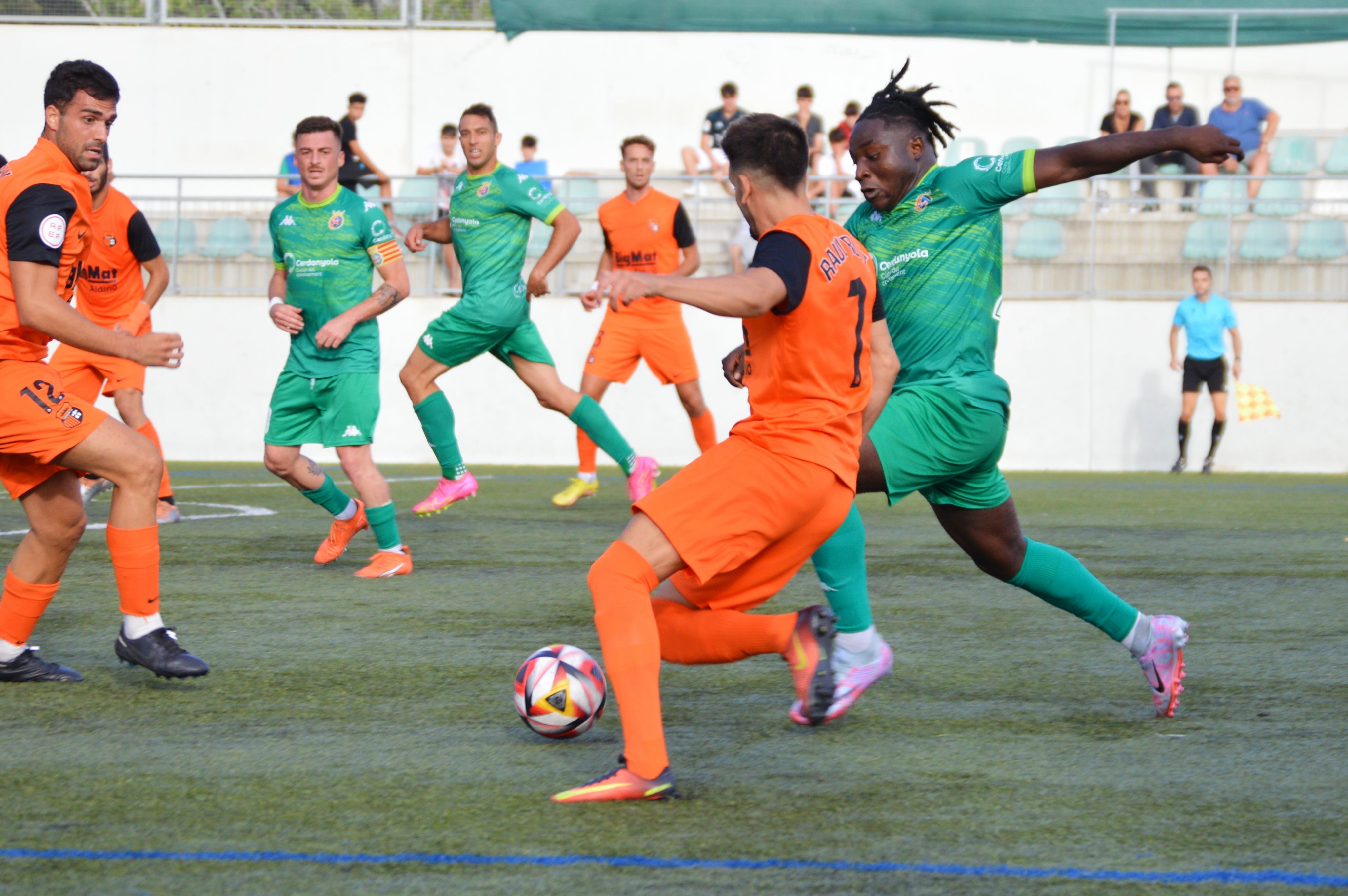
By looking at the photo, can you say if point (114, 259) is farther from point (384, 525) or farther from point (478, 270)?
point (384, 525)

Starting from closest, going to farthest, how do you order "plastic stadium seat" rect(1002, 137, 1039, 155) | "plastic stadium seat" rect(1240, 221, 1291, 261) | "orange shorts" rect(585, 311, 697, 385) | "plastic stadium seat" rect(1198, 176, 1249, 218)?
"orange shorts" rect(585, 311, 697, 385)
"plastic stadium seat" rect(1240, 221, 1291, 261)
"plastic stadium seat" rect(1198, 176, 1249, 218)
"plastic stadium seat" rect(1002, 137, 1039, 155)

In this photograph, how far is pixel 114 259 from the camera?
8.52 metres

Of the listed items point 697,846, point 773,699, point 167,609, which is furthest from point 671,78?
point 697,846

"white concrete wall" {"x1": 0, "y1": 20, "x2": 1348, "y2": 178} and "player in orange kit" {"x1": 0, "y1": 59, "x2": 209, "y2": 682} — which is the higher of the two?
"white concrete wall" {"x1": 0, "y1": 20, "x2": 1348, "y2": 178}

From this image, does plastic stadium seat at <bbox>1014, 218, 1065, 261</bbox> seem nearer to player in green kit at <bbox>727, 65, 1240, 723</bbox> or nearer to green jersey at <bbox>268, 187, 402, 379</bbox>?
green jersey at <bbox>268, 187, 402, 379</bbox>

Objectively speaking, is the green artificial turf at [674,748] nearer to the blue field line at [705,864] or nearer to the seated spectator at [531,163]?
the blue field line at [705,864]

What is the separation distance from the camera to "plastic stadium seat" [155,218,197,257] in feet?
55.2

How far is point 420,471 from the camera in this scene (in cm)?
1444

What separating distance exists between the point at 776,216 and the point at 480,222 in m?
5.72

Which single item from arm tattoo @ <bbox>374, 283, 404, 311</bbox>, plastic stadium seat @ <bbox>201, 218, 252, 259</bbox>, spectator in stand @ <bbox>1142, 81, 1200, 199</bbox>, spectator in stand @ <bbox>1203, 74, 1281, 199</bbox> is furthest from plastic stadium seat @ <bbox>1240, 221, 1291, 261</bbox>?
arm tattoo @ <bbox>374, 283, 404, 311</bbox>

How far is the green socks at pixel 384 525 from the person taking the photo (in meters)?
6.96

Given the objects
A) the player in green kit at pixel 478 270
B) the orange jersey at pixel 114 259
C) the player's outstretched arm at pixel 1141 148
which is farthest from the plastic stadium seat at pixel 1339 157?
the player's outstretched arm at pixel 1141 148

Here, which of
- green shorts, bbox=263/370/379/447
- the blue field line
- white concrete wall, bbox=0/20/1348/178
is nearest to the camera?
the blue field line

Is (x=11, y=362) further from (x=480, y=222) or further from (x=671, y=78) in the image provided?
(x=671, y=78)
